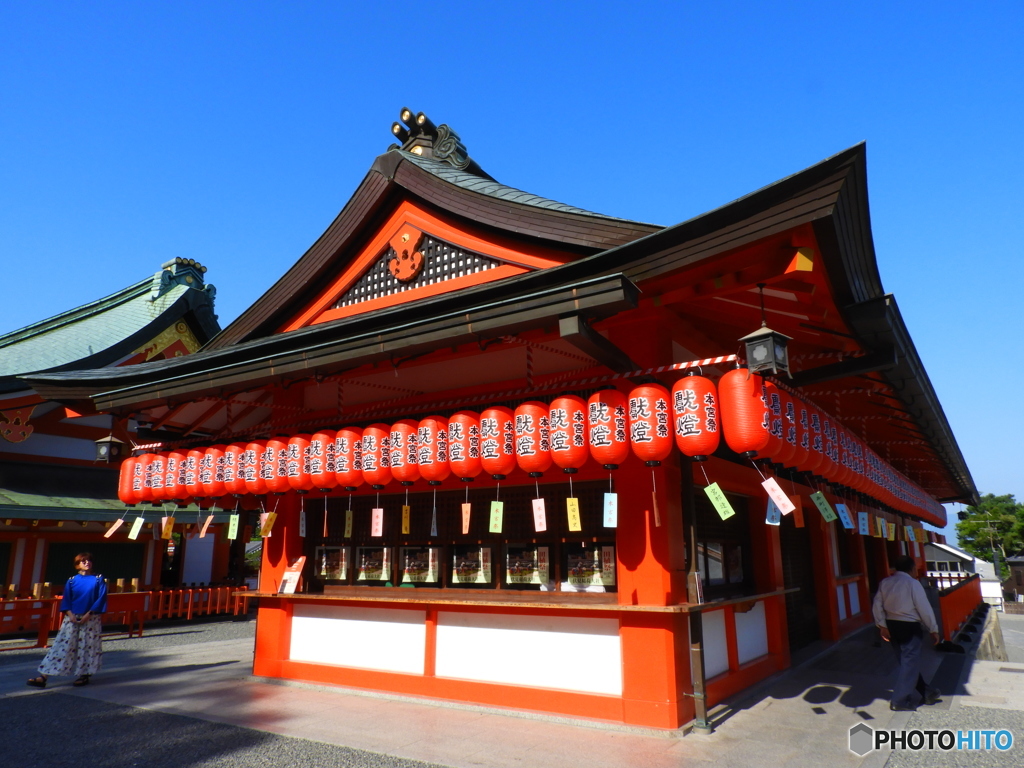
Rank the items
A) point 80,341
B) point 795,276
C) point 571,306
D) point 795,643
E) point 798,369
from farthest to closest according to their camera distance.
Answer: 1. point 80,341
2. point 795,643
3. point 798,369
4. point 571,306
5. point 795,276

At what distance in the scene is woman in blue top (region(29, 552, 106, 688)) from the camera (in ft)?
30.8

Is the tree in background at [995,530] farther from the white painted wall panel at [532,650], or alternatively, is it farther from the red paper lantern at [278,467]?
the red paper lantern at [278,467]

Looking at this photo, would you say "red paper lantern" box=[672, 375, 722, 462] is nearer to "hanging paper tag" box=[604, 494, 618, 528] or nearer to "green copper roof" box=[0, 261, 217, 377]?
"hanging paper tag" box=[604, 494, 618, 528]

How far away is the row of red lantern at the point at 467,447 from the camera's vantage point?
20.1 ft

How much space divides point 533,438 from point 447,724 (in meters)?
3.31

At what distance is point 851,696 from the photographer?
324 inches

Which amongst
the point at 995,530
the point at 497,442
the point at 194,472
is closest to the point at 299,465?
the point at 194,472

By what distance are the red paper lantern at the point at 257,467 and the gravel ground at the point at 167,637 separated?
675 centimetres

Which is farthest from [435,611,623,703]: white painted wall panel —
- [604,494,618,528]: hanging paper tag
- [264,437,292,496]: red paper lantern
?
[264,437,292,496]: red paper lantern

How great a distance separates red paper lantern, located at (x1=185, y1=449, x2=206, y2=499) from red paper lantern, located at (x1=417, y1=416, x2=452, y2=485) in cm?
419

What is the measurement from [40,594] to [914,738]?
18.0m

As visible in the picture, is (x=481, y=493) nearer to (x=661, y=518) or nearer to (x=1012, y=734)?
(x=661, y=518)

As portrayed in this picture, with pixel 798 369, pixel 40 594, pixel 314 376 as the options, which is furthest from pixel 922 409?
pixel 40 594

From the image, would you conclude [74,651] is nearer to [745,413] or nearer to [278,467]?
[278,467]
